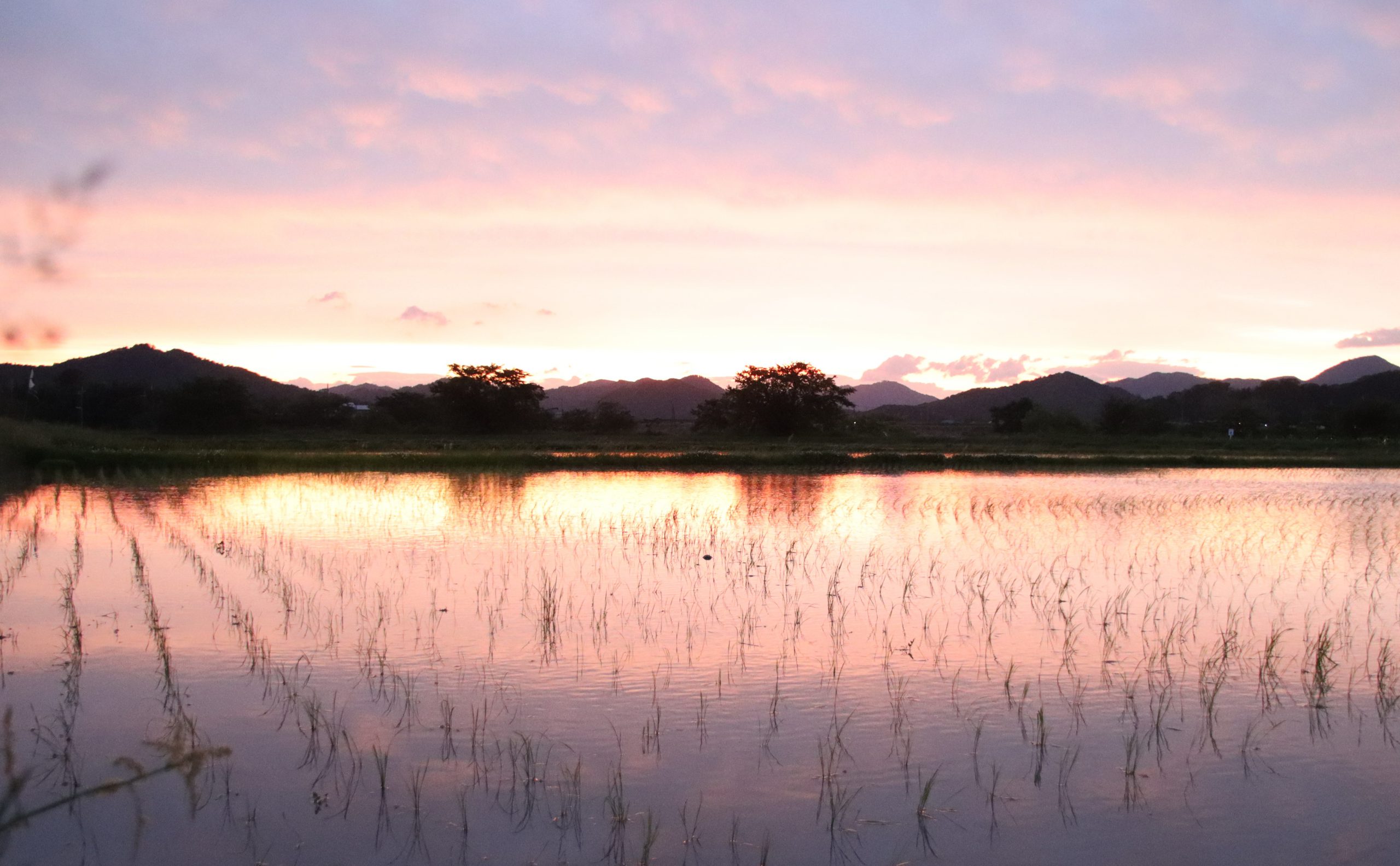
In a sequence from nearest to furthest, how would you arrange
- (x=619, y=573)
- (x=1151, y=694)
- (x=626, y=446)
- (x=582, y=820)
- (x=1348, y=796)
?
(x=582, y=820) < (x=1348, y=796) < (x=1151, y=694) < (x=619, y=573) < (x=626, y=446)

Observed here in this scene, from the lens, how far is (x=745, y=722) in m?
5.37

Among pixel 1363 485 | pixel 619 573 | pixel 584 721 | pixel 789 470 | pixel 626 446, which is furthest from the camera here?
pixel 626 446

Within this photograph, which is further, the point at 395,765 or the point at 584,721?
the point at 584,721

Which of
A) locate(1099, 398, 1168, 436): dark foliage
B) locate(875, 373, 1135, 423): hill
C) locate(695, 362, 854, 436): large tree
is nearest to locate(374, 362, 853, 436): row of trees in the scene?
locate(695, 362, 854, 436): large tree

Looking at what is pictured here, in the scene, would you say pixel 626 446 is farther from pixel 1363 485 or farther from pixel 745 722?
pixel 745 722

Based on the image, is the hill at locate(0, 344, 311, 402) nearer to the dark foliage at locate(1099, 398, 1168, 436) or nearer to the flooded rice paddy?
the dark foliage at locate(1099, 398, 1168, 436)

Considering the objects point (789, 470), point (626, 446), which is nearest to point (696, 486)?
point (789, 470)

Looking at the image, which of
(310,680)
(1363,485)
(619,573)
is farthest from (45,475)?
(1363,485)

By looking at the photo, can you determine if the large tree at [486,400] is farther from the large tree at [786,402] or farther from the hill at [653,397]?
the hill at [653,397]

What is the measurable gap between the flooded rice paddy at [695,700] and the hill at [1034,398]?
100m

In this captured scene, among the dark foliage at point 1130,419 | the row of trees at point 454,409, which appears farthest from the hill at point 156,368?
the dark foliage at point 1130,419

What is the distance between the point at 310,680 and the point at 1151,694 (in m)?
5.12

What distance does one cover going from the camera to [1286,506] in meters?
17.1

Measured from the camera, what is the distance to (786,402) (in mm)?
44281
